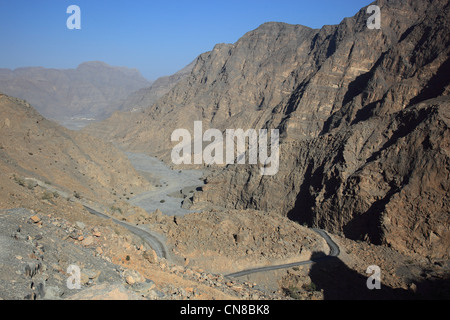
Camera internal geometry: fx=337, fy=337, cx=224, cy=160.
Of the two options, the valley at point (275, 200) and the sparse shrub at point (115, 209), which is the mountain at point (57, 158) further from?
the sparse shrub at point (115, 209)

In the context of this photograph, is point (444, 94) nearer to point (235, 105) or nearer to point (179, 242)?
point (179, 242)

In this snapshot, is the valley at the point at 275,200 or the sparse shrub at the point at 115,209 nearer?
the valley at the point at 275,200

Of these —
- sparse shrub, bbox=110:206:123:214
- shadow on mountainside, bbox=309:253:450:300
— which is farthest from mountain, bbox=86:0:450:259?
sparse shrub, bbox=110:206:123:214

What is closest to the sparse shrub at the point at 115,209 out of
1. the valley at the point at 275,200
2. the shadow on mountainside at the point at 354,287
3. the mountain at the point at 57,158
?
the valley at the point at 275,200

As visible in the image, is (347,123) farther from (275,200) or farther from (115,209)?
(115,209)

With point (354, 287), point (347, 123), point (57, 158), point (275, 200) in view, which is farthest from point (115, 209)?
point (347, 123)

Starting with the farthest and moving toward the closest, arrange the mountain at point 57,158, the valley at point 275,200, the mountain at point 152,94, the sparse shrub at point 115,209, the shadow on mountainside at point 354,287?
the mountain at point 152,94
the mountain at point 57,158
the sparse shrub at point 115,209
the shadow on mountainside at point 354,287
the valley at point 275,200

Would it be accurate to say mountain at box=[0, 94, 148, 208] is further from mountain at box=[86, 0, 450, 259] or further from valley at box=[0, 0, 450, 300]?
mountain at box=[86, 0, 450, 259]
